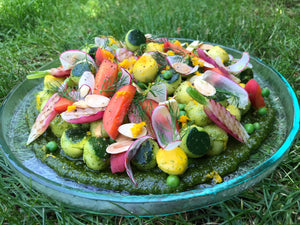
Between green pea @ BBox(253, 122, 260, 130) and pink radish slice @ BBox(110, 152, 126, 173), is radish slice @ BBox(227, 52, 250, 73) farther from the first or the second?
pink radish slice @ BBox(110, 152, 126, 173)

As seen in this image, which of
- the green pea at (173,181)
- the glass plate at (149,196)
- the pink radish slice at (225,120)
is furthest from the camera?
the pink radish slice at (225,120)

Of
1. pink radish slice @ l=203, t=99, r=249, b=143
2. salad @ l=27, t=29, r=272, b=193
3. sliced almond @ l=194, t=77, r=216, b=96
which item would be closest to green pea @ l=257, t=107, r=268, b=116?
salad @ l=27, t=29, r=272, b=193

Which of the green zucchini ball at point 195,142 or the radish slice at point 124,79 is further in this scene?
the radish slice at point 124,79

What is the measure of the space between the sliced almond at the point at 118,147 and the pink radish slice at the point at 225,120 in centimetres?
41

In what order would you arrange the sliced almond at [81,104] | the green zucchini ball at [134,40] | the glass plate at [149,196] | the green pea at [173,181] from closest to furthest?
1. the glass plate at [149,196]
2. the green pea at [173,181]
3. the sliced almond at [81,104]
4. the green zucchini ball at [134,40]

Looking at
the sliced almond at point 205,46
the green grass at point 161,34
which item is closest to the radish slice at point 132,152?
the green grass at point 161,34

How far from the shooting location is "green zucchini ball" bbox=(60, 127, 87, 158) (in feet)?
4.79

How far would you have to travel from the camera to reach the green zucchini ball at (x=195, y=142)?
4.41 feet

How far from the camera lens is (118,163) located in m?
1.37

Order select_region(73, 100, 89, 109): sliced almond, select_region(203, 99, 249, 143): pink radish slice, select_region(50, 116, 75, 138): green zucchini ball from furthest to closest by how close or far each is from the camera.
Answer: select_region(50, 116, 75, 138): green zucchini ball
select_region(73, 100, 89, 109): sliced almond
select_region(203, 99, 249, 143): pink radish slice

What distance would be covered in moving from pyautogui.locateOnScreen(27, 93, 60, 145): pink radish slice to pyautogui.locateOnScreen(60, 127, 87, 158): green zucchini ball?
18 centimetres

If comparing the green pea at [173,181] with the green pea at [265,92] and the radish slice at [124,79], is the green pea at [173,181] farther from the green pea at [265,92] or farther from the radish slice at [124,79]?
the green pea at [265,92]

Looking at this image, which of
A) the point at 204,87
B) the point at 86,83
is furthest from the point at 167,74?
the point at 86,83

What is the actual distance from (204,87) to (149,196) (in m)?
0.66
